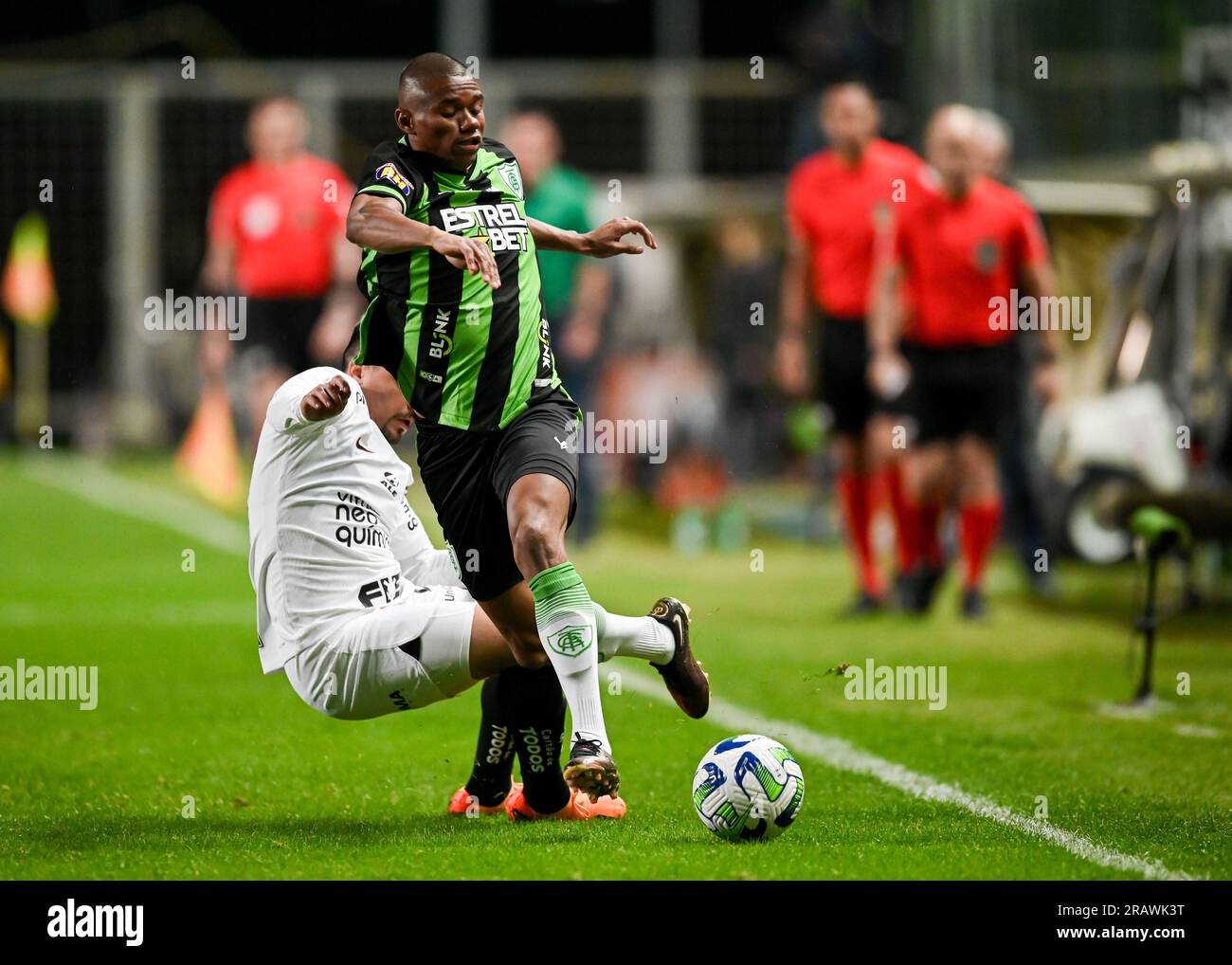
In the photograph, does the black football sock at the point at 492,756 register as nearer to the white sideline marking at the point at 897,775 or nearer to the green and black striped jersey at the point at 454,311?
the green and black striped jersey at the point at 454,311

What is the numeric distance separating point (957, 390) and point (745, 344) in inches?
317

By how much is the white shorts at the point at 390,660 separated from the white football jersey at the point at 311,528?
7 centimetres

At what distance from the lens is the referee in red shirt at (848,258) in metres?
10.3

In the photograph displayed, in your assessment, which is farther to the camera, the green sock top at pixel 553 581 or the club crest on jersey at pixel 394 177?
the club crest on jersey at pixel 394 177

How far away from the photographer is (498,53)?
1103 inches

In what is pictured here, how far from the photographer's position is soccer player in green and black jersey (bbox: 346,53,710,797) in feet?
16.2

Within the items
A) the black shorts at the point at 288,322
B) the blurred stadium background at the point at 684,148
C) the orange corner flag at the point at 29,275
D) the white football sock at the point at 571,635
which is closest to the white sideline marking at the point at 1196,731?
the white football sock at the point at 571,635

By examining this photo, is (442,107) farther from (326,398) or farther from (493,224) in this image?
(326,398)

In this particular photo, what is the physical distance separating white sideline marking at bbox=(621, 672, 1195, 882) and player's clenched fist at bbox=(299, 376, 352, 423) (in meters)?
2.02

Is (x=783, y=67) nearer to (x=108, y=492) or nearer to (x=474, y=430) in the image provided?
(x=108, y=492)

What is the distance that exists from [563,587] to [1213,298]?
7.59m

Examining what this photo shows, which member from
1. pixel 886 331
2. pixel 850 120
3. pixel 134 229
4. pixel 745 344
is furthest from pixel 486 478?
pixel 134 229

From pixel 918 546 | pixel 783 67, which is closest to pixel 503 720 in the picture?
Answer: pixel 918 546

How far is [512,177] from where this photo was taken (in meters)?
5.39
